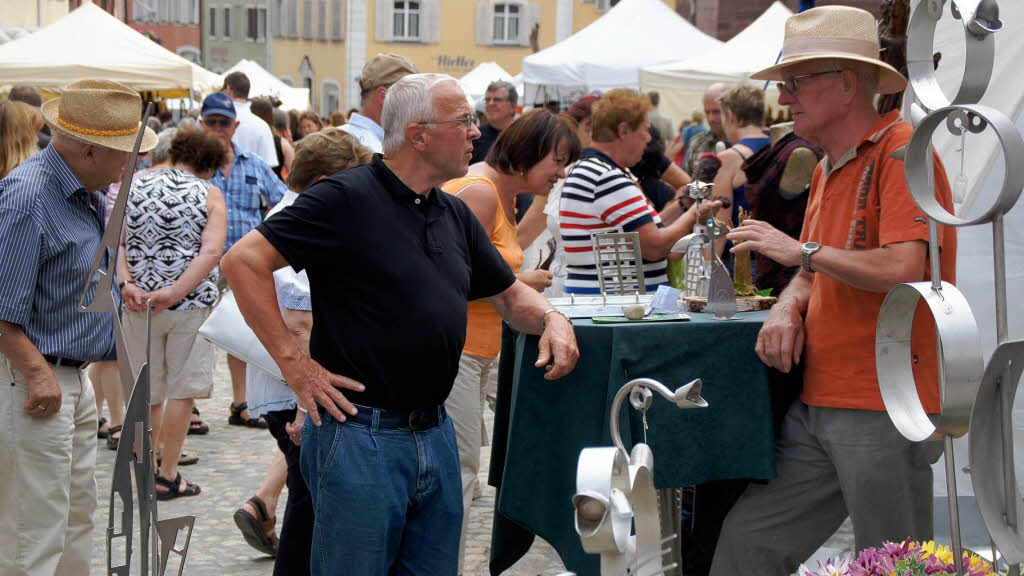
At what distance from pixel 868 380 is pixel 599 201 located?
2.13 meters

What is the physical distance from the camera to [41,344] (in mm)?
3633

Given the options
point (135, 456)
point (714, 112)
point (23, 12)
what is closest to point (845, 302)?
point (135, 456)

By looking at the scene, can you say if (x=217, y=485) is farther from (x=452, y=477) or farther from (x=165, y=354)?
(x=452, y=477)

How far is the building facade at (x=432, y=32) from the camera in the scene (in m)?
45.3

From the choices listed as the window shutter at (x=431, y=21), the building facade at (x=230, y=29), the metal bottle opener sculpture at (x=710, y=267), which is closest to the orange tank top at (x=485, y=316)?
the metal bottle opener sculpture at (x=710, y=267)

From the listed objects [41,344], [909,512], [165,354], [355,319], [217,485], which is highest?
[355,319]

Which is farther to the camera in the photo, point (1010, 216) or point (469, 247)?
point (1010, 216)

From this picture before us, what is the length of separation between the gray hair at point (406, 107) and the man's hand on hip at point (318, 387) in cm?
61

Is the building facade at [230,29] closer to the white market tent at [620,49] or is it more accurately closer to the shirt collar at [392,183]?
the white market tent at [620,49]

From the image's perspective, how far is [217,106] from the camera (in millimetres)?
8617

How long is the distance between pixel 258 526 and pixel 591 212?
6.55 feet

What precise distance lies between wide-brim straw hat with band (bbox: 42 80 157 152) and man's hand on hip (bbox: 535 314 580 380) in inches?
54.8

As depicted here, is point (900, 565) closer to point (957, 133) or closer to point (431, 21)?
point (957, 133)

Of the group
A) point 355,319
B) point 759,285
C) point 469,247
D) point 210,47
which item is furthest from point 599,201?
point 210,47
